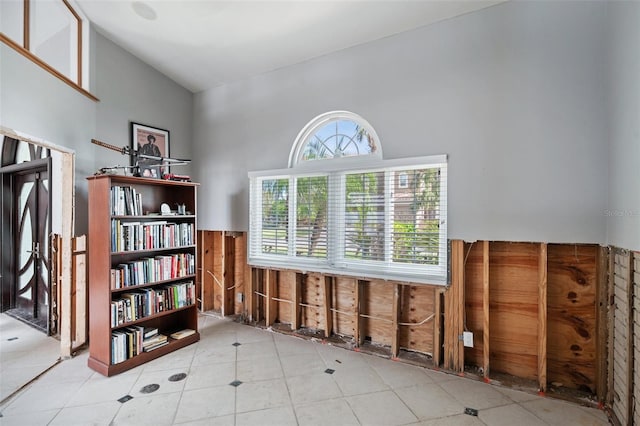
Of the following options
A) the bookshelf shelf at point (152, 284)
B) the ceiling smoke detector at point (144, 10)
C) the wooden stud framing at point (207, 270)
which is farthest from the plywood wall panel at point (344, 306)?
the ceiling smoke detector at point (144, 10)

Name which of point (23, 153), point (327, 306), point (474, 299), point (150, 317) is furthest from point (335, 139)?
point (23, 153)

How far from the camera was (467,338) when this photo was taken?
8.90ft

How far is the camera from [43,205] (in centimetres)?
402

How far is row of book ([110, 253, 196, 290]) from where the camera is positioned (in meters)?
2.83

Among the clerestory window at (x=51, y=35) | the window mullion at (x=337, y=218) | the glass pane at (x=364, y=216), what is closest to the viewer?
the clerestory window at (x=51, y=35)

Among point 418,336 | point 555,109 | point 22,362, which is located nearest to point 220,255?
point 22,362

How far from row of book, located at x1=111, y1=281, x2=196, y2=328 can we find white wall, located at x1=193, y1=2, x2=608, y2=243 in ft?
8.38

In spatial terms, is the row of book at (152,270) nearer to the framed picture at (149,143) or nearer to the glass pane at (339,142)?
the framed picture at (149,143)

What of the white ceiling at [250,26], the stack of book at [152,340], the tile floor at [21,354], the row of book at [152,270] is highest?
the white ceiling at [250,26]

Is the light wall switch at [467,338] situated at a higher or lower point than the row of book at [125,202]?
lower

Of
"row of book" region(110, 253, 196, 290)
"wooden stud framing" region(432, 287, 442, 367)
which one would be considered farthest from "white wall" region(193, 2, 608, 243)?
"row of book" region(110, 253, 196, 290)

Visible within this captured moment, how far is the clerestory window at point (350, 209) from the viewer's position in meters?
2.88

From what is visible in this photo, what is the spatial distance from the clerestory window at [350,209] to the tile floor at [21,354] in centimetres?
229

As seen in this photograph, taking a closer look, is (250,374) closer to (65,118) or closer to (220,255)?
(220,255)
